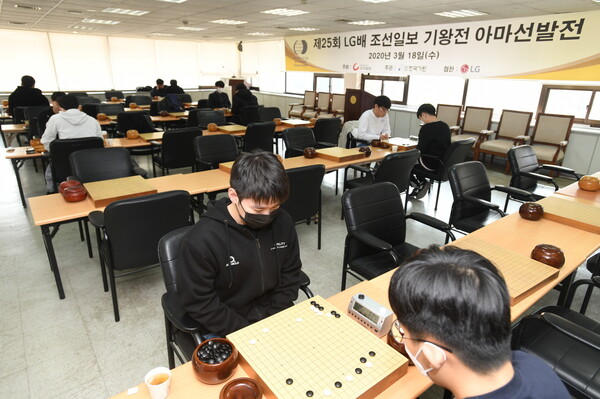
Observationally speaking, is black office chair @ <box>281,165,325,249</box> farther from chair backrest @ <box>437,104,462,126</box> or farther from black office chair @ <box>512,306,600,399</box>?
chair backrest @ <box>437,104,462,126</box>

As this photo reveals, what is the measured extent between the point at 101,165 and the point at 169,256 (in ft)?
6.25

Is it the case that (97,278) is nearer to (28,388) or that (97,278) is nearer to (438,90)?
(28,388)

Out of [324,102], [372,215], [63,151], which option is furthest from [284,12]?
[372,215]

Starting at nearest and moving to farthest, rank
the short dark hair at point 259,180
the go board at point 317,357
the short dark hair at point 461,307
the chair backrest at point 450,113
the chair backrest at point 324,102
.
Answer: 1. the short dark hair at point 461,307
2. the go board at point 317,357
3. the short dark hair at point 259,180
4. the chair backrest at point 450,113
5. the chair backrest at point 324,102

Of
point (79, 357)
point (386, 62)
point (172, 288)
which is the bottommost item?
point (79, 357)

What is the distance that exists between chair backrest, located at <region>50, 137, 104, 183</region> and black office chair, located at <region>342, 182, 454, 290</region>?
9.06 feet

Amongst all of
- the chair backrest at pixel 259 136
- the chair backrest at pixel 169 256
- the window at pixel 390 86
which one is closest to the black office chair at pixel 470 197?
the chair backrest at pixel 169 256

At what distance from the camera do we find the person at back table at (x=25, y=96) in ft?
19.5

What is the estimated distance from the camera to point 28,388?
1.79m

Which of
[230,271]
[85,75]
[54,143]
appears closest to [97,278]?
[54,143]

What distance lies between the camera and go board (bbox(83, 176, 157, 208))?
232cm

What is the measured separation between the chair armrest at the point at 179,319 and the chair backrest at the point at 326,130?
14.1ft

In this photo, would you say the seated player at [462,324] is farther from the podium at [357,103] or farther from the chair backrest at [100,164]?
the podium at [357,103]

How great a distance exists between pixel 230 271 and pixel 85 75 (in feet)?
40.0
